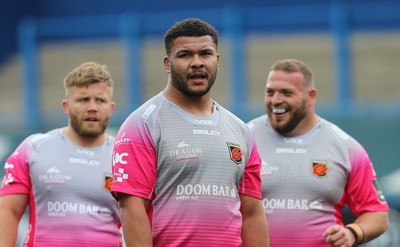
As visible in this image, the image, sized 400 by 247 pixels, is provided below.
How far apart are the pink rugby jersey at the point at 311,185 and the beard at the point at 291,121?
0.25 feet

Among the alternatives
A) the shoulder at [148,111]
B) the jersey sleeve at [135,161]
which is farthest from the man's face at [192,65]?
the jersey sleeve at [135,161]

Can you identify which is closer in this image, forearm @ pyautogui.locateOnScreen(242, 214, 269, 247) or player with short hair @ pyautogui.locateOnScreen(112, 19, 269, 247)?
player with short hair @ pyautogui.locateOnScreen(112, 19, 269, 247)

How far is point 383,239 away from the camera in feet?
34.5

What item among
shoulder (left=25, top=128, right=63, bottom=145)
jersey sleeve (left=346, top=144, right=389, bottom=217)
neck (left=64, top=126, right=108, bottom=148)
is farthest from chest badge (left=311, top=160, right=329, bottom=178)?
shoulder (left=25, top=128, right=63, bottom=145)

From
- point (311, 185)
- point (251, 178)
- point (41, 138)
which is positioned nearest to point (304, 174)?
point (311, 185)

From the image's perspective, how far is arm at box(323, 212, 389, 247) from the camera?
6.76m

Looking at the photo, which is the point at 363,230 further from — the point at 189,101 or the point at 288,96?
the point at 189,101

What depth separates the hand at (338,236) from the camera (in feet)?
22.1

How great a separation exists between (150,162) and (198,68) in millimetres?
532

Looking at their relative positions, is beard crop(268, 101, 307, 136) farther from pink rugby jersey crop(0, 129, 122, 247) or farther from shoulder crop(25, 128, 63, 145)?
shoulder crop(25, 128, 63, 145)

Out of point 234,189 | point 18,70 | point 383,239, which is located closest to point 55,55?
point 18,70

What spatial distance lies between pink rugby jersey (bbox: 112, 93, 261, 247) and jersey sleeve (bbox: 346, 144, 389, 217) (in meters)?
1.66

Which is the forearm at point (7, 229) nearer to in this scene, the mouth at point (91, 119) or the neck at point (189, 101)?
the mouth at point (91, 119)

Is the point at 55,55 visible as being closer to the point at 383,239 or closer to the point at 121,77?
the point at 121,77
